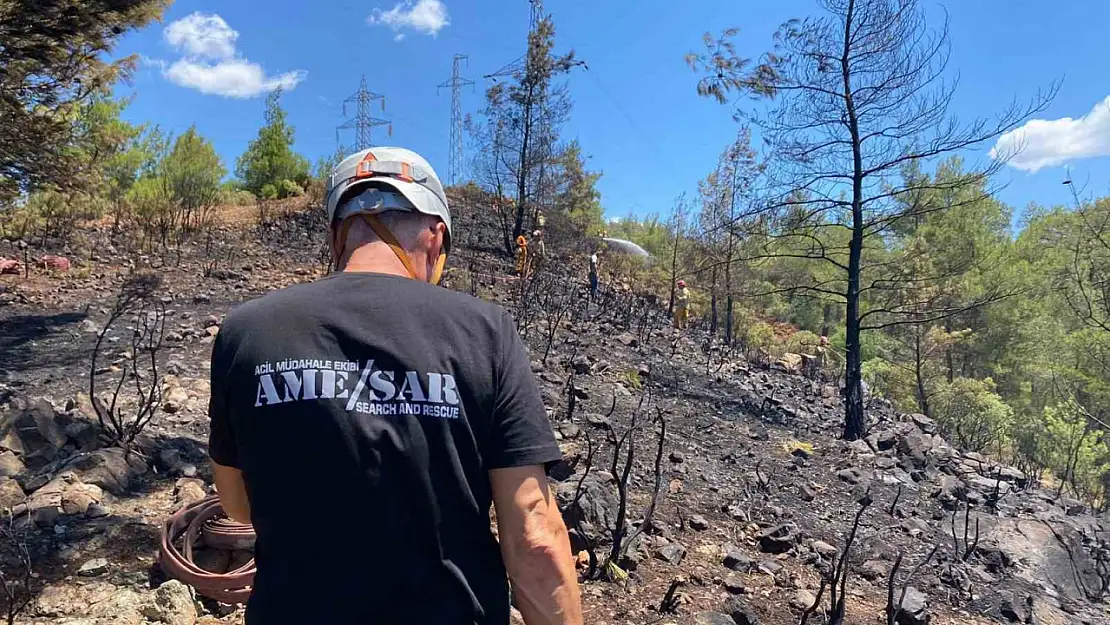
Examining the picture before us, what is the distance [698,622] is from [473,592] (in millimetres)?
2676

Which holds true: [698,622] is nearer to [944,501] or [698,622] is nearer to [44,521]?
[44,521]

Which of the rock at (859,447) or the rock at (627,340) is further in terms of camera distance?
the rock at (627,340)

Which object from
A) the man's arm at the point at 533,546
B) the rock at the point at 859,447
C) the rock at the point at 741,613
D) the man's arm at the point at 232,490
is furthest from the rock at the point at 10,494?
the rock at the point at 859,447

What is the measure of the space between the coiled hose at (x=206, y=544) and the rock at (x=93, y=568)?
316 millimetres

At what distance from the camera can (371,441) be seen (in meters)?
1.08

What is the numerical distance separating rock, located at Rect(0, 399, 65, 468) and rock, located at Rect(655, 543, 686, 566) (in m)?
4.08

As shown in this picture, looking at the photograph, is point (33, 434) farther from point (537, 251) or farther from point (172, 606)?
point (537, 251)

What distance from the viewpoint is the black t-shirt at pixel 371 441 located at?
1.08m

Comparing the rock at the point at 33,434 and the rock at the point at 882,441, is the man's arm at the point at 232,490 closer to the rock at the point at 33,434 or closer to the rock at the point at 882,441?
the rock at the point at 33,434

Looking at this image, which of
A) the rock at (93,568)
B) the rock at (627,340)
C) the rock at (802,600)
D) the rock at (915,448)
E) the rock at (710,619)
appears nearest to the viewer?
the rock at (93,568)

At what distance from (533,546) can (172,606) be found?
262 cm

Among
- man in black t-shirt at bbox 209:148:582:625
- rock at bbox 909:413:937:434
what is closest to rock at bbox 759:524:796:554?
man in black t-shirt at bbox 209:148:582:625

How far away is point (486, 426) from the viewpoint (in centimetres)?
116

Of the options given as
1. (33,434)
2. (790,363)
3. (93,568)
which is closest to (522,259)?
(790,363)
